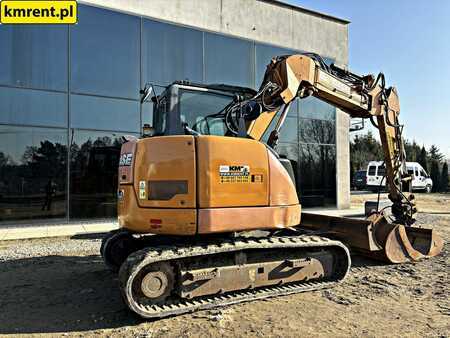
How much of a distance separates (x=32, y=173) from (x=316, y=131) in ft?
38.9

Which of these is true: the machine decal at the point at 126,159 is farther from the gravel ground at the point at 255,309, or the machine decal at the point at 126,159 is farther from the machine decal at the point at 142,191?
the gravel ground at the point at 255,309

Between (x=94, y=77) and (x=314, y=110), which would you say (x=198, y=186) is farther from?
(x=314, y=110)

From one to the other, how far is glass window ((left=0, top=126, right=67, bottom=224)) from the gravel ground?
5273 millimetres

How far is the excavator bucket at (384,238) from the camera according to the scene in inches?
268

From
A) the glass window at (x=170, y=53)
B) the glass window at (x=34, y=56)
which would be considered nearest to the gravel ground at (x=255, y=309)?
the glass window at (x=34, y=56)

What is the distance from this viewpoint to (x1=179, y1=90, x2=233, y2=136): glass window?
5.61m

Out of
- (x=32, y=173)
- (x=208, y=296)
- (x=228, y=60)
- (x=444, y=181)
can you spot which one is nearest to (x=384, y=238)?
(x=208, y=296)

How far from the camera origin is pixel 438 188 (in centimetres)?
3925

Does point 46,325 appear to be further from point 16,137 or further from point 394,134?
point 16,137

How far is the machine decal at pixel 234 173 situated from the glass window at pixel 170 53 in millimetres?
9657

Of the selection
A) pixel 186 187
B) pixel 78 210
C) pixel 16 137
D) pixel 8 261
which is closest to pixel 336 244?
pixel 186 187

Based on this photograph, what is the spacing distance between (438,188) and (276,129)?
39277 mm

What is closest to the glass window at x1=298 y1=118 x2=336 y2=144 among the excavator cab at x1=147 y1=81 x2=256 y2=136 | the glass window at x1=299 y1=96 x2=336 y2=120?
the glass window at x1=299 y1=96 x2=336 y2=120

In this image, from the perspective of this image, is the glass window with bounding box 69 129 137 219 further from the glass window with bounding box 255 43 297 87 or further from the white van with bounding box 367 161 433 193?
the white van with bounding box 367 161 433 193
